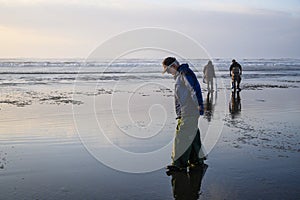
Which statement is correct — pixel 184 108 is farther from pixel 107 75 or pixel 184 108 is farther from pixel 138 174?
pixel 107 75

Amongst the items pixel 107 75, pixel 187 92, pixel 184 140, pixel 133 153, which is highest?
pixel 107 75

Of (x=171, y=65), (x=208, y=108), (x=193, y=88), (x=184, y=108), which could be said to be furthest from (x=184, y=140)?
(x=208, y=108)

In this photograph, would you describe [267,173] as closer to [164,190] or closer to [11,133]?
[164,190]

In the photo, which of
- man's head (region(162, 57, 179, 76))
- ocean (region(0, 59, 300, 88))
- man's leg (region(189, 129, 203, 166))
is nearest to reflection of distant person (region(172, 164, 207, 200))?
man's leg (region(189, 129, 203, 166))

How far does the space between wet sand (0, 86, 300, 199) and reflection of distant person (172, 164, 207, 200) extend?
0.06 feet

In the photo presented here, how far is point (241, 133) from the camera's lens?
1025 cm

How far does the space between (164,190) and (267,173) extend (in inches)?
80.8

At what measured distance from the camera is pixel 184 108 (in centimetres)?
692

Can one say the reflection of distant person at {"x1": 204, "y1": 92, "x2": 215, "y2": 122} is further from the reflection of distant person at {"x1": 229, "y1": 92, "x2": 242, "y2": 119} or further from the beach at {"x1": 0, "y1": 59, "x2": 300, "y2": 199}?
the reflection of distant person at {"x1": 229, "y1": 92, "x2": 242, "y2": 119}

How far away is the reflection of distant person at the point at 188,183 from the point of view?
5777 mm

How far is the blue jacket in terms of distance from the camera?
22.1 feet

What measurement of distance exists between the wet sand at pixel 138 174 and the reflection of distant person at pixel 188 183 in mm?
18

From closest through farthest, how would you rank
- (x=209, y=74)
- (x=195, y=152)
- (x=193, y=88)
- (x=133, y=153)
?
(x=193, y=88) < (x=195, y=152) < (x=133, y=153) < (x=209, y=74)

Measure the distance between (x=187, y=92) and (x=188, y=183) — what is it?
1.63 metres
